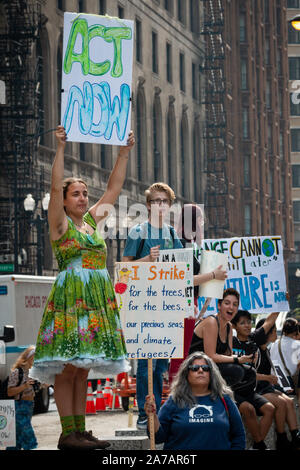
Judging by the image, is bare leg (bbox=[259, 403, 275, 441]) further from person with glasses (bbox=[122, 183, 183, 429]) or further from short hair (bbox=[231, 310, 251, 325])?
person with glasses (bbox=[122, 183, 183, 429])

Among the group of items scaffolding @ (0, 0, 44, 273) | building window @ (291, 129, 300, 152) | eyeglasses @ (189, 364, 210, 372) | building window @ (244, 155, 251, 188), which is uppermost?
building window @ (291, 129, 300, 152)

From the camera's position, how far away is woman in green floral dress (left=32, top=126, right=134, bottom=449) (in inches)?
292

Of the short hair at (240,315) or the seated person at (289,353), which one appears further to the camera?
the seated person at (289,353)

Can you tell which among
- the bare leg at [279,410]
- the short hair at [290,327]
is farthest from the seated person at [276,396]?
the short hair at [290,327]

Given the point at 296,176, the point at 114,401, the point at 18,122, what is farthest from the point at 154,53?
the point at 296,176

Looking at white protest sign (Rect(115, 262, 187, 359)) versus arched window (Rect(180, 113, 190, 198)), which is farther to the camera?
arched window (Rect(180, 113, 190, 198))

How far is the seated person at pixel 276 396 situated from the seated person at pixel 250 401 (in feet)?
1.27

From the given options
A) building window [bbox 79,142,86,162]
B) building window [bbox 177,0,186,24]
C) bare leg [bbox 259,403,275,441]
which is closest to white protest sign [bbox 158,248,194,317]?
bare leg [bbox 259,403,275,441]

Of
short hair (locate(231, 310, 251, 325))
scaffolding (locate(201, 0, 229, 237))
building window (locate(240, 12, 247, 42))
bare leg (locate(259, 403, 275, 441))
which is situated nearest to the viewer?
bare leg (locate(259, 403, 275, 441))

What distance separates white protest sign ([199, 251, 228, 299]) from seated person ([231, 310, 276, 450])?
4.33ft

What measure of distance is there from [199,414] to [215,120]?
6653 cm

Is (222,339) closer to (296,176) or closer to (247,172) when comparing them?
(247,172)

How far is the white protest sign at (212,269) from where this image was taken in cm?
933

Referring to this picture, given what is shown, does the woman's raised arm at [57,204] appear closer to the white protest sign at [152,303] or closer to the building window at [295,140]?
the white protest sign at [152,303]
